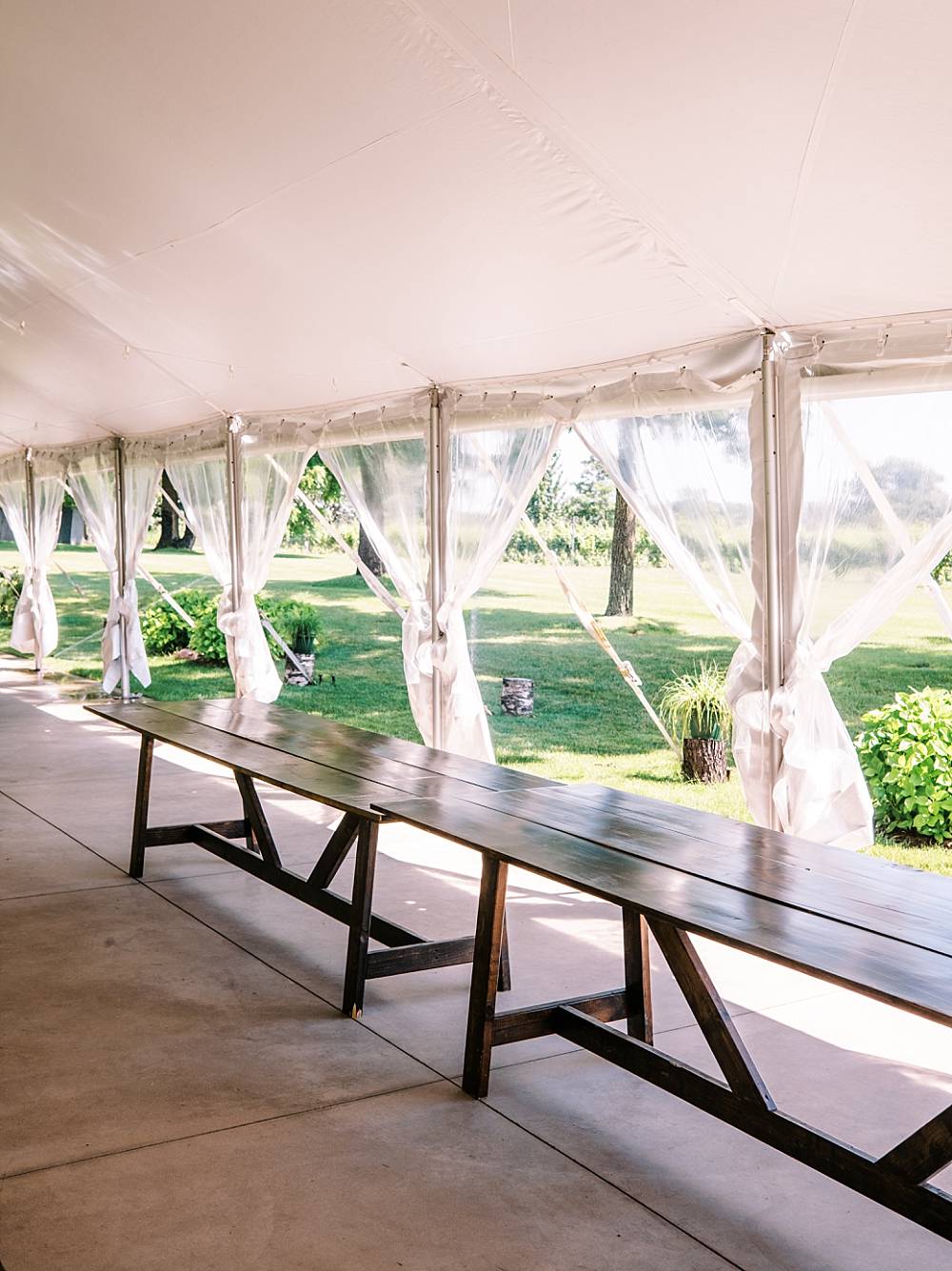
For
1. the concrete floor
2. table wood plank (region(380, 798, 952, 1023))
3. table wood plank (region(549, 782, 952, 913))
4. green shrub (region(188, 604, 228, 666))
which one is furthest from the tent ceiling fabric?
green shrub (region(188, 604, 228, 666))

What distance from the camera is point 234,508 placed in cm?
713

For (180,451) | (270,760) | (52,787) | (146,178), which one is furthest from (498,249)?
(180,451)

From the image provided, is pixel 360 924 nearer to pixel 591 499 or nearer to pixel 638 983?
pixel 638 983

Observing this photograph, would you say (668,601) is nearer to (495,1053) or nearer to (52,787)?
(52,787)

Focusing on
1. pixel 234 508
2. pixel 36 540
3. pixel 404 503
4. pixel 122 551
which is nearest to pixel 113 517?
pixel 122 551

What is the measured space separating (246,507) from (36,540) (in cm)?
415

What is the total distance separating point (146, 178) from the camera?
13.4ft

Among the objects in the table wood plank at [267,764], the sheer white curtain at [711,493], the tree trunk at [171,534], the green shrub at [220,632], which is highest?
the tree trunk at [171,534]

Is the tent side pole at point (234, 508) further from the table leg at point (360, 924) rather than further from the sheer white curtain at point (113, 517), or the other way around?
the table leg at point (360, 924)

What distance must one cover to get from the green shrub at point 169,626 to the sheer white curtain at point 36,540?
273cm

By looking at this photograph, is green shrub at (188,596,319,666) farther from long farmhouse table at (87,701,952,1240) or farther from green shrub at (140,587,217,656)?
long farmhouse table at (87,701,952,1240)

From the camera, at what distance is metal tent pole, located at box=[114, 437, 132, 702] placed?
337 inches

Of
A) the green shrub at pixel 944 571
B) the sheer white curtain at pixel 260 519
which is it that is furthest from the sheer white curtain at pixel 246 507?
the green shrub at pixel 944 571

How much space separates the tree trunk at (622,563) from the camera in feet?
41.6
